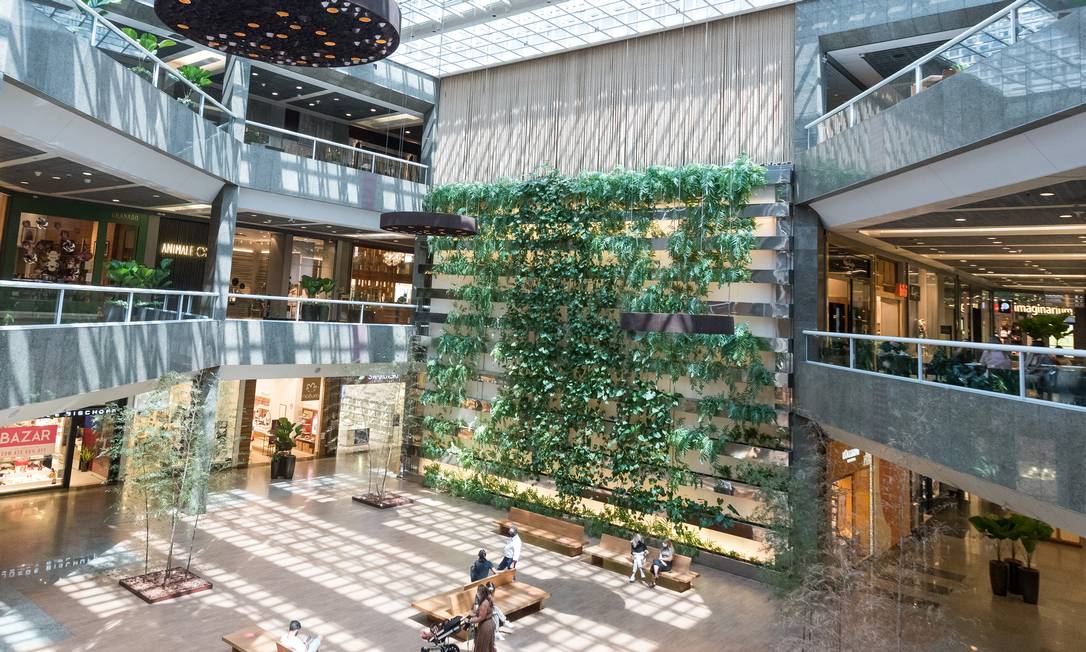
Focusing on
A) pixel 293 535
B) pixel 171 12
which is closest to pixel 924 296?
pixel 293 535

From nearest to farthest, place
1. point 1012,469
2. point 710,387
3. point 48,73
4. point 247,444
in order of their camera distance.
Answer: point 1012,469 → point 48,73 → point 710,387 → point 247,444

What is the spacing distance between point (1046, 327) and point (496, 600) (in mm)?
8830

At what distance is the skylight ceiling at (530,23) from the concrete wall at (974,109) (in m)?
4.68

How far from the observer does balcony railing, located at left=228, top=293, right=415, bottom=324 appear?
49.0 ft

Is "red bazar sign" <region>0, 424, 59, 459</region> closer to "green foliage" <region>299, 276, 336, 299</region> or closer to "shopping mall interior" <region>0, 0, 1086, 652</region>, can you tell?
"shopping mall interior" <region>0, 0, 1086, 652</region>

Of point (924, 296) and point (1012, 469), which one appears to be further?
point (924, 296)

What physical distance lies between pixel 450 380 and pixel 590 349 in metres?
4.63

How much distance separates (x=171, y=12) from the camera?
212 inches

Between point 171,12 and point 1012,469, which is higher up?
point 171,12

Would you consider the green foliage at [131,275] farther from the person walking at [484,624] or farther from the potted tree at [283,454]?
the person walking at [484,624]

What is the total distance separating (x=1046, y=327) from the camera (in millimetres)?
8805

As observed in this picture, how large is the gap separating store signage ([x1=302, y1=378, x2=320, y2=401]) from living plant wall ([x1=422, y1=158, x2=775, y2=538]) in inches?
202

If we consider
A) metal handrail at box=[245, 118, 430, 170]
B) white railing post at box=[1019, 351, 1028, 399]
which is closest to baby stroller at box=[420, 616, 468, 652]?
white railing post at box=[1019, 351, 1028, 399]

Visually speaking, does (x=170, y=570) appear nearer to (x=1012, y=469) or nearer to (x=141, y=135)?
(x=141, y=135)
